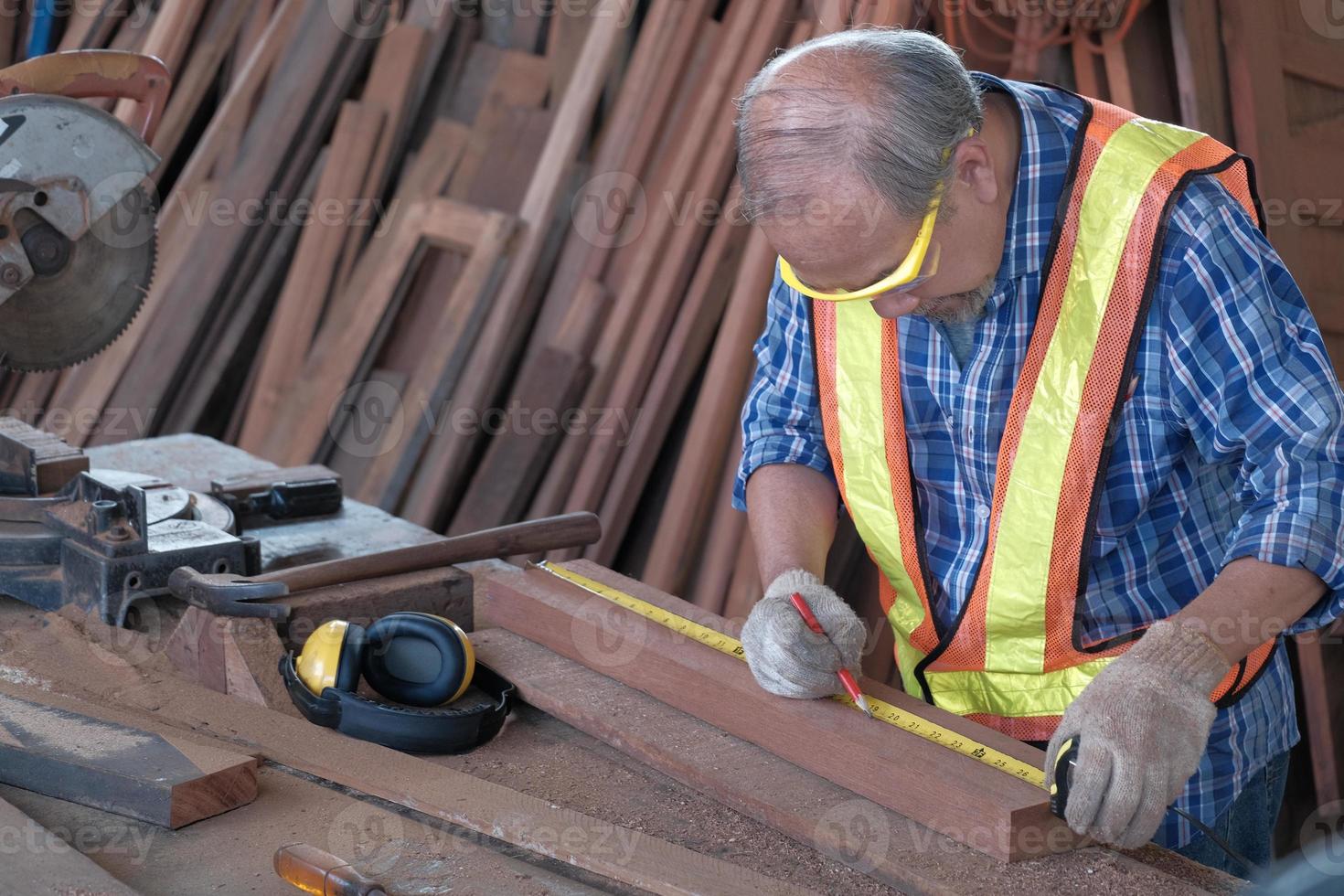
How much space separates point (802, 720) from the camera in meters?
1.72

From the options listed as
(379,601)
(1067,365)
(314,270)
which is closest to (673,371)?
(314,270)

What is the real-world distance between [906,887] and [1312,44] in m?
3.01

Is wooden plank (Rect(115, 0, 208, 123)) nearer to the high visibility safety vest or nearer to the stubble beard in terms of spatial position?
the high visibility safety vest

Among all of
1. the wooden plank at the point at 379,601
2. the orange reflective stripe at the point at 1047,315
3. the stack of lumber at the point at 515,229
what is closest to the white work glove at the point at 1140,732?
the orange reflective stripe at the point at 1047,315

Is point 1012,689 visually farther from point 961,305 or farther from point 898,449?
point 961,305

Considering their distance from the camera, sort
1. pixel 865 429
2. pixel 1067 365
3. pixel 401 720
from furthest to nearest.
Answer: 1. pixel 865 429
2. pixel 1067 365
3. pixel 401 720

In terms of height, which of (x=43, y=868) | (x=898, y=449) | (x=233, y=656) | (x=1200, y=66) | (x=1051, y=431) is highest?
(x=1200, y=66)

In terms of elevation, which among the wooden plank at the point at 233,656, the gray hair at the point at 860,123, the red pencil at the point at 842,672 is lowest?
the wooden plank at the point at 233,656

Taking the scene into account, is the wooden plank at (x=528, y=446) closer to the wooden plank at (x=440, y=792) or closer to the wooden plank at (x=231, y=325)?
the wooden plank at (x=231, y=325)

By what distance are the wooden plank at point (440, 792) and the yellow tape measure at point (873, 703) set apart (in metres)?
0.33

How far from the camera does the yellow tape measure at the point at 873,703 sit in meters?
1.63

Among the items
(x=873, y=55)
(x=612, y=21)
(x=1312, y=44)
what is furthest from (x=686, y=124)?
(x=873, y=55)

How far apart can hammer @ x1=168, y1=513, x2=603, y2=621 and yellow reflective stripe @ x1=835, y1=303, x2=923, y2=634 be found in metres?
0.50

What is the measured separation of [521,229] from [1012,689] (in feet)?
9.21
